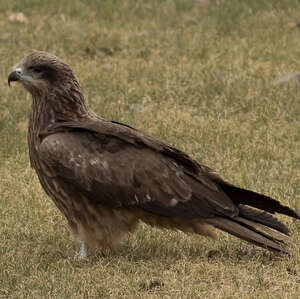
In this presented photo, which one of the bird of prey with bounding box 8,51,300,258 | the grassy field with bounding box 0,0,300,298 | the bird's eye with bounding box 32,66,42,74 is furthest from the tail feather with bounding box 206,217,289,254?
the bird's eye with bounding box 32,66,42,74

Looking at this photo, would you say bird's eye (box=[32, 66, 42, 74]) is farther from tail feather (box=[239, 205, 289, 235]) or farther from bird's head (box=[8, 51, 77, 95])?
tail feather (box=[239, 205, 289, 235])

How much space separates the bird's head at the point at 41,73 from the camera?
6.99 meters

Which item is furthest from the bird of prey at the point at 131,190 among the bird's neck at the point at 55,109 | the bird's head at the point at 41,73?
the bird's head at the point at 41,73

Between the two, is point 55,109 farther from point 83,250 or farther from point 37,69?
point 83,250

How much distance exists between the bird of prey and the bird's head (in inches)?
16.5

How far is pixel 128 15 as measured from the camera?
13109 mm

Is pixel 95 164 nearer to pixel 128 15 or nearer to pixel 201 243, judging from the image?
pixel 201 243

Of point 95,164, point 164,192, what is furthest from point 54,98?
point 164,192

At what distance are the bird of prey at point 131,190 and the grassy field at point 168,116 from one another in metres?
0.23

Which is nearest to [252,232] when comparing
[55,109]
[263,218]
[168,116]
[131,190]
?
[263,218]

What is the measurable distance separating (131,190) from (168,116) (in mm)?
3474

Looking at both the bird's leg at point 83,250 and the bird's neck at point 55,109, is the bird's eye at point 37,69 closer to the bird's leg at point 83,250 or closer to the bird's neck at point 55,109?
the bird's neck at point 55,109

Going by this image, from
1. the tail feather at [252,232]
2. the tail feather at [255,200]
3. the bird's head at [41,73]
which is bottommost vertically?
the tail feather at [252,232]

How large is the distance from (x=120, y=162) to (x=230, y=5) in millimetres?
7475
